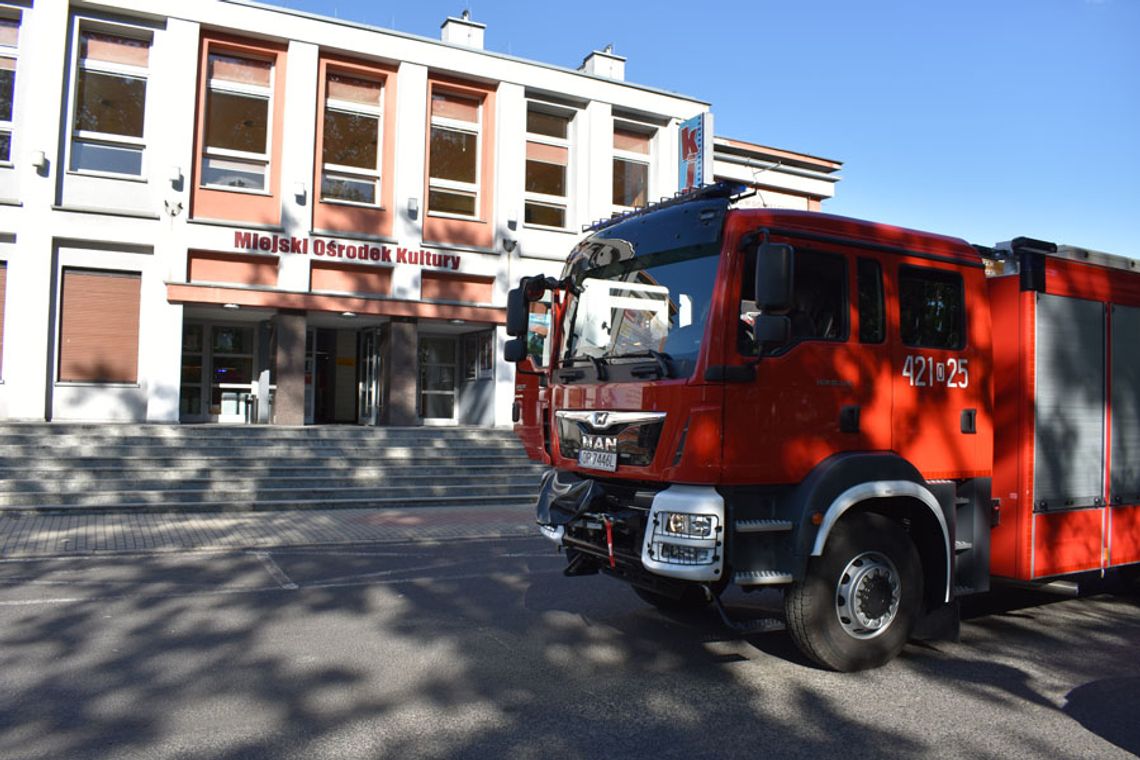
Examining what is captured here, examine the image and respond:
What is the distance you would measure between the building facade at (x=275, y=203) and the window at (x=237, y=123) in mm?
44

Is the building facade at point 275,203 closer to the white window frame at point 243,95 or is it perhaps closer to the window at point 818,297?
the white window frame at point 243,95

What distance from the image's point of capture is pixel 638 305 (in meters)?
5.64

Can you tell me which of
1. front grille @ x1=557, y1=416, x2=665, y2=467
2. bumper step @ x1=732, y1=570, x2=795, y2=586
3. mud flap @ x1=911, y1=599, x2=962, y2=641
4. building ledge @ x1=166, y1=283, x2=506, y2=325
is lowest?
mud flap @ x1=911, y1=599, x2=962, y2=641

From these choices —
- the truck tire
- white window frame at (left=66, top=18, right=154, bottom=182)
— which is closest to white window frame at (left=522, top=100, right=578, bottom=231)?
white window frame at (left=66, top=18, right=154, bottom=182)

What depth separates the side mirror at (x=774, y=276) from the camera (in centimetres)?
470

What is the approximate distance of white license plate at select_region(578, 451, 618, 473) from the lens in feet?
17.9

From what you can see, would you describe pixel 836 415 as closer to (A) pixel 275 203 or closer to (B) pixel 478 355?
(A) pixel 275 203

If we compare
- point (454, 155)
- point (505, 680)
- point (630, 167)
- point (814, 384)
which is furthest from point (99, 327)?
point (814, 384)

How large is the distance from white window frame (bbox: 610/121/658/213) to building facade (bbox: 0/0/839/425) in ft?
0.49

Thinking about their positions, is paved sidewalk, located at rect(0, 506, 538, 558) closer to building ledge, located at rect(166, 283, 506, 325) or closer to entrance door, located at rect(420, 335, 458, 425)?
building ledge, located at rect(166, 283, 506, 325)

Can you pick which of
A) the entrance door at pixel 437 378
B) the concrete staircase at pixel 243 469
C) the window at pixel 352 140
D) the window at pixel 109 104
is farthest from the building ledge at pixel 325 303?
the concrete staircase at pixel 243 469

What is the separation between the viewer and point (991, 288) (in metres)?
5.95

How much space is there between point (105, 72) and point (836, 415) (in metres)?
18.3

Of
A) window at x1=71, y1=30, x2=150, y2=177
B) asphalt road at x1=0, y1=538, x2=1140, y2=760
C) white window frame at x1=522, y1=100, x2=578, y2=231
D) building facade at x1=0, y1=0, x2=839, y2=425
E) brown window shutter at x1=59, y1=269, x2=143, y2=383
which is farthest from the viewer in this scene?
white window frame at x1=522, y1=100, x2=578, y2=231
